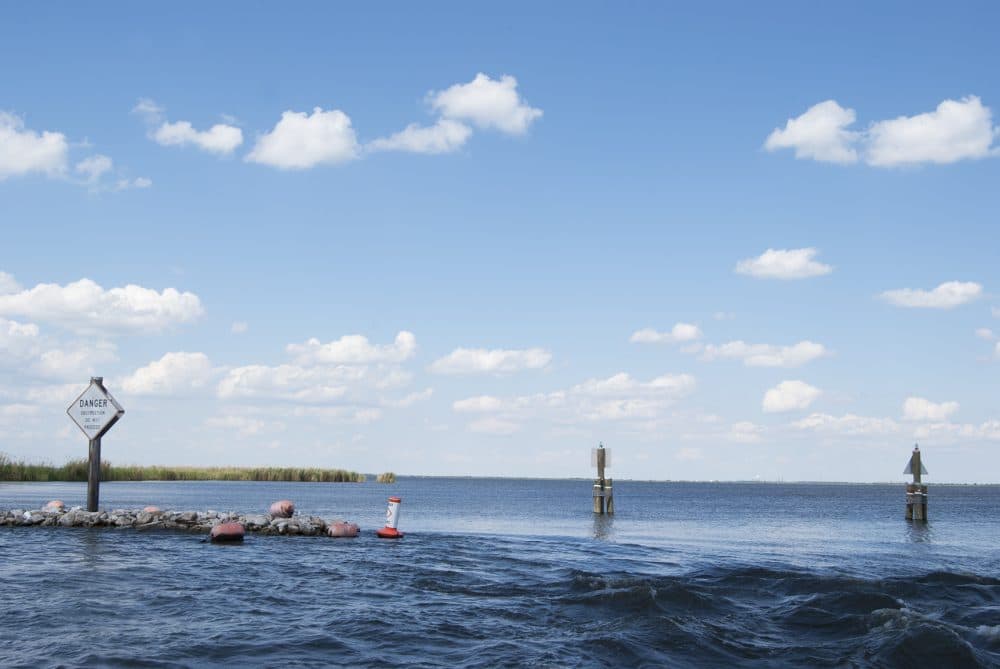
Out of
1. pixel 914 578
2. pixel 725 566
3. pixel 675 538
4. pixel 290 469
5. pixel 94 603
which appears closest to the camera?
pixel 94 603

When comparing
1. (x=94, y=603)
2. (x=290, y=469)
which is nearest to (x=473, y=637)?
(x=94, y=603)

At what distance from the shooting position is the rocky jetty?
25766 mm

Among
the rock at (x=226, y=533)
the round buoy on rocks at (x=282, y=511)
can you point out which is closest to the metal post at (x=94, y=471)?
the round buoy on rocks at (x=282, y=511)

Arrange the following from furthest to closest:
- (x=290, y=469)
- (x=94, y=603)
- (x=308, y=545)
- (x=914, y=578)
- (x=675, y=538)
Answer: (x=290, y=469) → (x=675, y=538) → (x=308, y=545) → (x=914, y=578) → (x=94, y=603)

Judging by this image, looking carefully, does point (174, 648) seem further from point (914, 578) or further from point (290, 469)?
point (290, 469)

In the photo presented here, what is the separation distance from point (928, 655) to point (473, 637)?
6.71m

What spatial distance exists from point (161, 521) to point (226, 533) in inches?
181

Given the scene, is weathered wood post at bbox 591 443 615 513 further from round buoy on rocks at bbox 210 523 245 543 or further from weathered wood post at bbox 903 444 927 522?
round buoy on rocks at bbox 210 523 245 543

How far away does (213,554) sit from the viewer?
20.1 m

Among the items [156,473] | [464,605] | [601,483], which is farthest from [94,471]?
[156,473]

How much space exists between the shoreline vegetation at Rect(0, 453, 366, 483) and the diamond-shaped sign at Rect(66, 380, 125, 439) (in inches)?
1862

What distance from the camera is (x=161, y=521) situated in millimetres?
26016

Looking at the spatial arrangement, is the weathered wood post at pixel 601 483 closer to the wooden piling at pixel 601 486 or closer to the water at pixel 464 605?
the wooden piling at pixel 601 486

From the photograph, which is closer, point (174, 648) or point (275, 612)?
point (174, 648)
